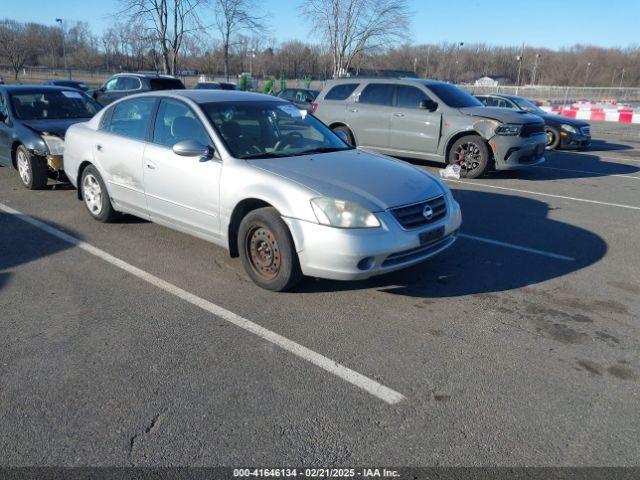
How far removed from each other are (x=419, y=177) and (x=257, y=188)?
1.48 meters

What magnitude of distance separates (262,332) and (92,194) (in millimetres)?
3713

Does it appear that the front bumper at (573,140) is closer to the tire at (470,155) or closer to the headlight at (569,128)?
the headlight at (569,128)

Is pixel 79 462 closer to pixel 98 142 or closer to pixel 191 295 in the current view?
pixel 191 295

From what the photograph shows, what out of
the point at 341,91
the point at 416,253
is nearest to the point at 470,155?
the point at 341,91

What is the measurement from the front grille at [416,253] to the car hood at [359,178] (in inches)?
15.1

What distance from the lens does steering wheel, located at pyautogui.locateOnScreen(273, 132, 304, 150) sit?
5020 millimetres

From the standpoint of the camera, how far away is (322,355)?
3.48 m

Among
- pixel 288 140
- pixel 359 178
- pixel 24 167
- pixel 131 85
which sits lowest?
pixel 24 167

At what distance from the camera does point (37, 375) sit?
320cm

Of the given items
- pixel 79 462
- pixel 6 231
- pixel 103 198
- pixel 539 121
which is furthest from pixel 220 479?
pixel 539 121

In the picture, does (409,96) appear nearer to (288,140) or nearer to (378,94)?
(378,94)

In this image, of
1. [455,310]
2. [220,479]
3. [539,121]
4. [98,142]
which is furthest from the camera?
[539,121]

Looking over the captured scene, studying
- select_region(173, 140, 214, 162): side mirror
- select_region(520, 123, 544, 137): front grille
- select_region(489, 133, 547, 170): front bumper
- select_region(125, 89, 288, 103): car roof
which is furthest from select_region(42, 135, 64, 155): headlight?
select_region(520, 123, 544, 137): front grille

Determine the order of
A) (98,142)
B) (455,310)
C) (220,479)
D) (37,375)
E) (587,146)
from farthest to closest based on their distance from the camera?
(587,146), (98,142), (455,310), (37,375), (220,479)
